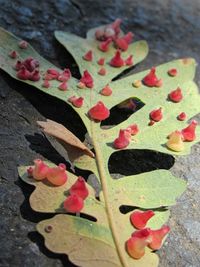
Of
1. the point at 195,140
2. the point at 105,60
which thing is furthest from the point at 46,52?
the point at 195,140

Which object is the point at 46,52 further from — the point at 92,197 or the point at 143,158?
the point at 92,197

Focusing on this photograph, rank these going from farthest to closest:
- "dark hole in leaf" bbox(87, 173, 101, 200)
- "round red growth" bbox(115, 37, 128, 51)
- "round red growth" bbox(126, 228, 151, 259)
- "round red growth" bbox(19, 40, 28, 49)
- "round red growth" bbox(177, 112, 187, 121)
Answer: "round red growth" bbox(115, 37, 128, 51) < "round red growth" bbox(19, 40, 28, 49) < "round red growth" bbox(177, 112, 187, 121) < "dark hole in leaf" bbox(87, 173, 101, 200) < "round red growth" bbox(126, 228, 151, 259)

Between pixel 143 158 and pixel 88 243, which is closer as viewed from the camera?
pixel 88 243

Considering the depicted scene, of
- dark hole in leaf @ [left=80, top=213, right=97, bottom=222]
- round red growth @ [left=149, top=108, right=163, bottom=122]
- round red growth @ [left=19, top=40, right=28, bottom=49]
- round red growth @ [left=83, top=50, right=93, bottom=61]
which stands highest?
round red growth @ [left=149, top=108, right=163, bottom=122]

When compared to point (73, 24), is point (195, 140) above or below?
above

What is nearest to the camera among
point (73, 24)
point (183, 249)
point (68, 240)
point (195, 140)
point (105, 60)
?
point (68, 240)

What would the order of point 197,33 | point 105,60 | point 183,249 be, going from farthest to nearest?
1. point 197,33
2. point 105,60
3. point 183,249

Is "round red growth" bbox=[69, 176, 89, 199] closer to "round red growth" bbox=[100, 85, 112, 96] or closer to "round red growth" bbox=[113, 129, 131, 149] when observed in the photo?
"round red growth" bbox=[113, 129, 131, 149]

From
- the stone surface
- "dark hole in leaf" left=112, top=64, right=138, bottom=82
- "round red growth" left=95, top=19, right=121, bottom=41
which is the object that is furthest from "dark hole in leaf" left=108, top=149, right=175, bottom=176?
"round red growth" left=95, top=19, right=121, bottom=41

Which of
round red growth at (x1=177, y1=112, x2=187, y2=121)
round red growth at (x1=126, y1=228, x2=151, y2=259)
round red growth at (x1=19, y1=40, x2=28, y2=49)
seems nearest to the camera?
round red growth at (x1=126, y1=228, x2=151, y2=259)
